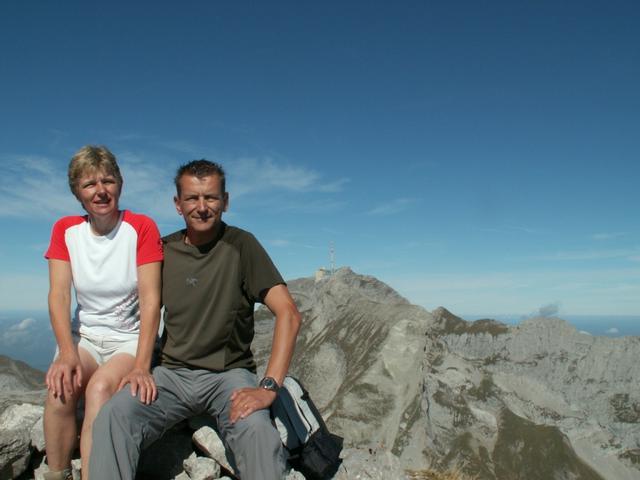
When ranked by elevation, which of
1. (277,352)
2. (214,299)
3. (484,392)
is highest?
(214,299)

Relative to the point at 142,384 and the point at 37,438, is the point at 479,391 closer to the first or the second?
the point at 37,438

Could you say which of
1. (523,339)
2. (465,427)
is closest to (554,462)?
(465,427)

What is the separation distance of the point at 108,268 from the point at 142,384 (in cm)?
167

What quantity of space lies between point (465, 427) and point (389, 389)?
18.1 meters

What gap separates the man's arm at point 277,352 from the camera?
562 cm

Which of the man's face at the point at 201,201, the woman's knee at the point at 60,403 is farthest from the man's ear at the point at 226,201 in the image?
the woman's knee at the point at 60,403

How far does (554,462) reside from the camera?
3752 inches

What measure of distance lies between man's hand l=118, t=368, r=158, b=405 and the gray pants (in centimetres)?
8

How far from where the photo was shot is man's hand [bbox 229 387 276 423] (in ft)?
18.2

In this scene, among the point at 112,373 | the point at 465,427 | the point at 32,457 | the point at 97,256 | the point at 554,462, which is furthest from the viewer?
the point at 465,427

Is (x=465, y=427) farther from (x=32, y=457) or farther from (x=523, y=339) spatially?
(x=32, y=457)

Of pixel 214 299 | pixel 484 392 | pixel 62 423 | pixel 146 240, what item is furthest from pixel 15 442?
pixel 484 392

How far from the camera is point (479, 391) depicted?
108250mm

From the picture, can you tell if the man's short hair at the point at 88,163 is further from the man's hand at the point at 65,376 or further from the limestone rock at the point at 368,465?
the limestone rock at the point at 368,465
